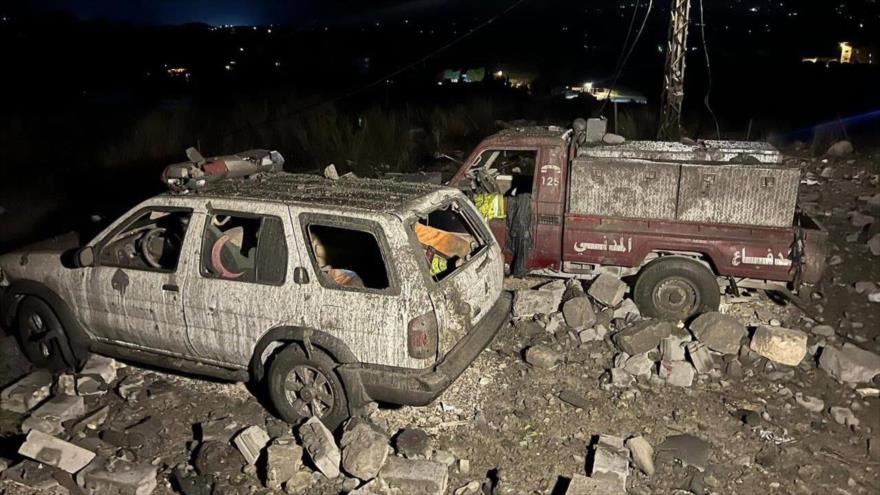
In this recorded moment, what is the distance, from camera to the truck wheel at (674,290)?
21.3ft

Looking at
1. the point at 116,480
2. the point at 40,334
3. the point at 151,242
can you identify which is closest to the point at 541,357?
the point at 116,480

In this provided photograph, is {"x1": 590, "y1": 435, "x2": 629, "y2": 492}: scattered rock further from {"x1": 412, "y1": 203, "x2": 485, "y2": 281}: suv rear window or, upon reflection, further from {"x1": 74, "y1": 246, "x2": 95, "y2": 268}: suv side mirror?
{"x1": 74, "y1": 246, "x2": 95, "y2": 268}: suv side mirror

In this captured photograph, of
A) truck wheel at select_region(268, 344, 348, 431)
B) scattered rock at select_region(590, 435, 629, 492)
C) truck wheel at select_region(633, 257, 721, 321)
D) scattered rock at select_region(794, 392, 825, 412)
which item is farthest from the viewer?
truck wheel at select_region(633, 257, 721, 321)

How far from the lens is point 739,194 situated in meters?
6.29

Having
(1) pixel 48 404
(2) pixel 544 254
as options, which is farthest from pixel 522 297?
(1) pixel 48 404

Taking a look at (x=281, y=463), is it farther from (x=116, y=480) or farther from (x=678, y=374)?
(x=678, y=374)

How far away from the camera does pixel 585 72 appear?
4622 cm

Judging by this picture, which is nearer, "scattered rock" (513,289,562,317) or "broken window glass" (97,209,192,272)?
"broken window glass" (97,209,192,272)

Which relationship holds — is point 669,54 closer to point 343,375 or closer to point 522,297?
point 522,297

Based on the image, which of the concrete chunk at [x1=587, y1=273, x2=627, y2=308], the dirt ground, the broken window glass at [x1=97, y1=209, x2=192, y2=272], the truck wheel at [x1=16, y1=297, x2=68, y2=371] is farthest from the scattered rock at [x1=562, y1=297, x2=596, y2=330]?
the truck wheel at [x1=16, y1=297, x2=68, y2=371]

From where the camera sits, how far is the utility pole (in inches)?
387

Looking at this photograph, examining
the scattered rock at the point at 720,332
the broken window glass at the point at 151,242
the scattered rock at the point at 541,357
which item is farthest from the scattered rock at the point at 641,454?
the broken window glass at the point at 151,242

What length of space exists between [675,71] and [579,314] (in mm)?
5580

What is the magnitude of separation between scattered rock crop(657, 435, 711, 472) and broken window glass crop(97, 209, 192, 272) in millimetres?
4151
